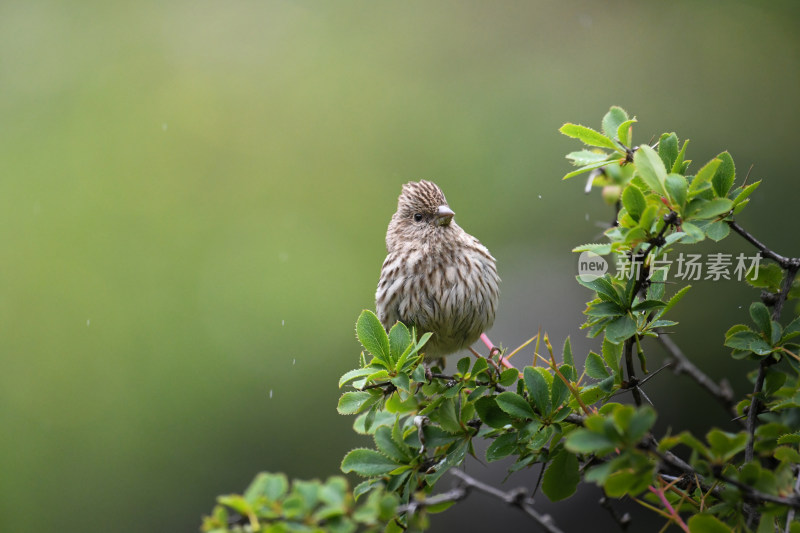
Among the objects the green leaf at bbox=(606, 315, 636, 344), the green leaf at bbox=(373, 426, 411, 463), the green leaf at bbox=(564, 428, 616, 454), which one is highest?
A: the green leaf at bbox=(606, 315, 636, 344)

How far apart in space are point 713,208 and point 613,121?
0.54m

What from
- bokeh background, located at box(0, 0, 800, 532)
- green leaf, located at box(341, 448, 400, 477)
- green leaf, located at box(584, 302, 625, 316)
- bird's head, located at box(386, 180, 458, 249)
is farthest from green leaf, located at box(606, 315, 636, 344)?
bokeh background, located at box(0, 0, 800, 532)

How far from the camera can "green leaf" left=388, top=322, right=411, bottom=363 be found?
2039mm

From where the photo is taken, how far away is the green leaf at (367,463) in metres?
1.92

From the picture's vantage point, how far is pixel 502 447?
1957mm

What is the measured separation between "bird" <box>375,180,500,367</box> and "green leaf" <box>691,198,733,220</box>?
1.61 metres

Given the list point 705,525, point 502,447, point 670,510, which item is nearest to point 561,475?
point 502,447

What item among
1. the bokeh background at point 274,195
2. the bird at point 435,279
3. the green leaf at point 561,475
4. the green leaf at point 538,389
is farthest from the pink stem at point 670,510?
the bokeh background at point 274,195

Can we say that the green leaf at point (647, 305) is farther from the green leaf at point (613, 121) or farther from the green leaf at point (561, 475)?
the green leaf at point (613, 121)

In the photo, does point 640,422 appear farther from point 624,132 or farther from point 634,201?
point 624,132

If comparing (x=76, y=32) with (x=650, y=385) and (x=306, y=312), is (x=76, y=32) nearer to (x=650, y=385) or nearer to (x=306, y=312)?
(x=306, y=312)

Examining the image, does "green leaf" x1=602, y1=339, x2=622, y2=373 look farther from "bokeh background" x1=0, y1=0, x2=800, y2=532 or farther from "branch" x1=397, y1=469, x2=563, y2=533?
"bokeh background" x1=0, y1=0, x2=800, y2=532

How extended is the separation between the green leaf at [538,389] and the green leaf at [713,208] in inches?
20.2

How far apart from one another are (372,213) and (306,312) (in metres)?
0.97
